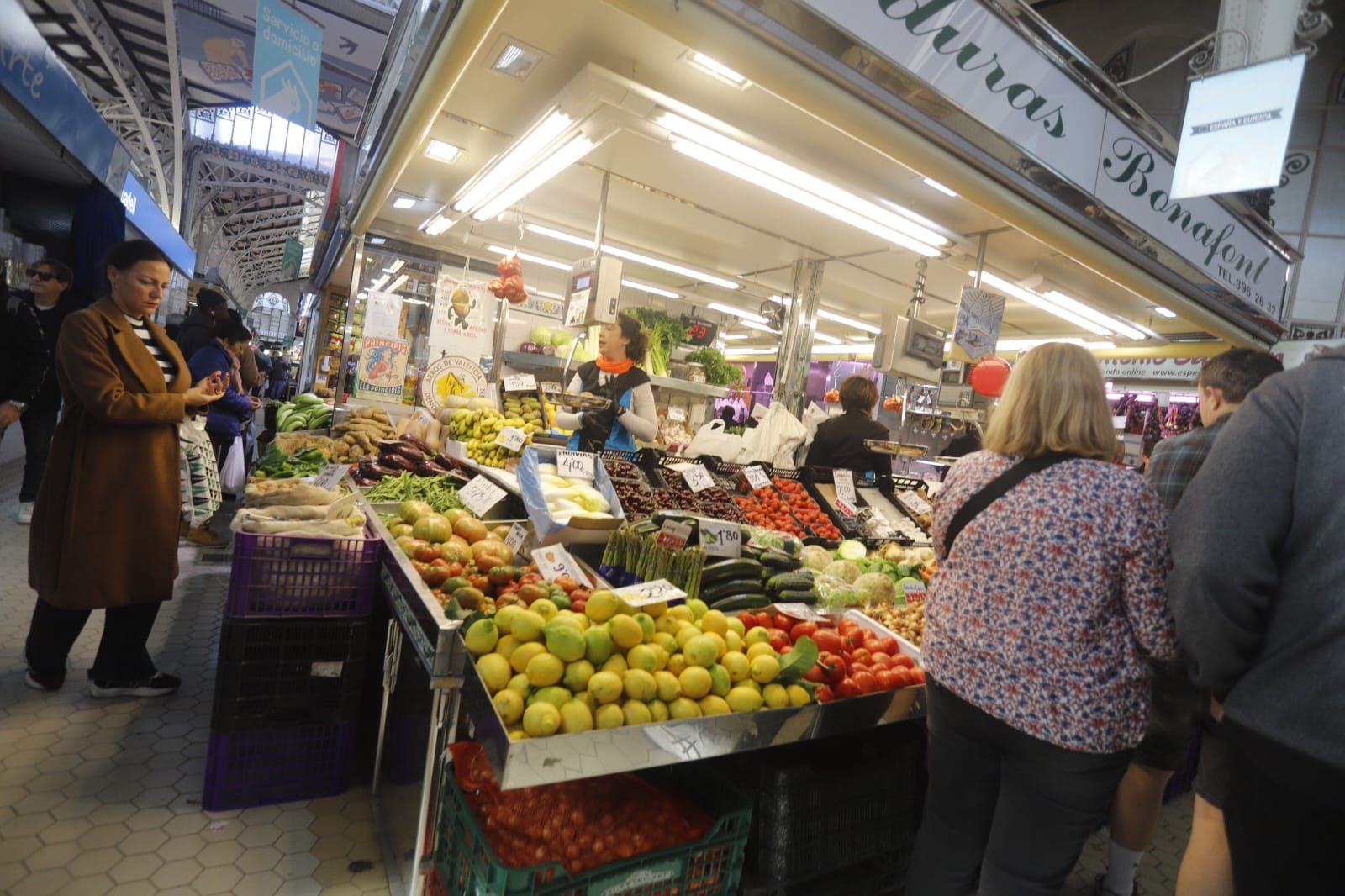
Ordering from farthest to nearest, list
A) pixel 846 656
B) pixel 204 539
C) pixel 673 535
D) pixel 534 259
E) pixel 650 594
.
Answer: pixel 534 259 → pixel 204 539 → pixel 673 535 → pixel 846 656 → pixel 650 594

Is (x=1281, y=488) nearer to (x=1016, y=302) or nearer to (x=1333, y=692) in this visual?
(x=1333, y=692)

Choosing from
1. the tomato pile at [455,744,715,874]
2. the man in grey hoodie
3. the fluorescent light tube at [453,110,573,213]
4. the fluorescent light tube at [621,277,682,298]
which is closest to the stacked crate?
the tomato pile at [455,744,715,874]

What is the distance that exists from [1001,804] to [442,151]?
6.16 metres

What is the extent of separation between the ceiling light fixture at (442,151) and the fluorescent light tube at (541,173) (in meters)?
0.47

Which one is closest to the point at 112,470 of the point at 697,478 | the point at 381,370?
the point at 697,478

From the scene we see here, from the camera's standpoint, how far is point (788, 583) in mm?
3039

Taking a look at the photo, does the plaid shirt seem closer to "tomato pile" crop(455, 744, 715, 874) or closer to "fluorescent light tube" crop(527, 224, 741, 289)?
"tomato pile" crop(455, 744, 715, 874)

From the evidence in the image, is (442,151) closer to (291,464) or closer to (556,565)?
(291,464)

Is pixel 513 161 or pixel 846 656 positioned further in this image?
pixel 513 161

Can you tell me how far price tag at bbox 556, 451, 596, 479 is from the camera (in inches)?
142

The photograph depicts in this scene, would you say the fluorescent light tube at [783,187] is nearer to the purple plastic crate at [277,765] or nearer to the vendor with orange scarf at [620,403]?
the vendor with orange scarf at [620,403]

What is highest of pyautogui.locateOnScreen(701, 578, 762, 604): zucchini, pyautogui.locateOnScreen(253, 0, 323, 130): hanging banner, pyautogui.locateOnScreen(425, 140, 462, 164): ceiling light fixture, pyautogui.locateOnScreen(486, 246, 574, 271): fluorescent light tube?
pyautogui.locateOnScreen(253, 0, 323, 130): hanging banner

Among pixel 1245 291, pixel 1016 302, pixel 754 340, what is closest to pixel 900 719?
pixel 1245 291

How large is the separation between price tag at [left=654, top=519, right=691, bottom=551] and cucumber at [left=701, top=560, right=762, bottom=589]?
0.60ft
